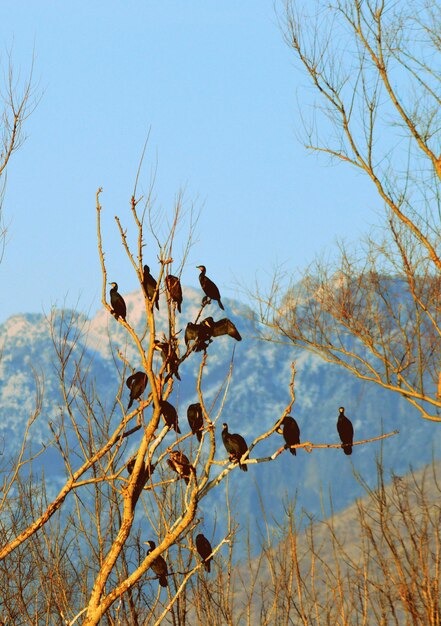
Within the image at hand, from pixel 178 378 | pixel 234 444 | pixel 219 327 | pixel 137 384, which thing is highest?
pixel 219 327

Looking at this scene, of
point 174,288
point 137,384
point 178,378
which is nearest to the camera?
point 178,378

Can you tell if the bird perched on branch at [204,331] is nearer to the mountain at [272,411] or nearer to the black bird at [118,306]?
the black bird at [118,306]

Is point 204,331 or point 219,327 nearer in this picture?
point 204,331

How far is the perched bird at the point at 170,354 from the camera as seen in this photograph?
467cm

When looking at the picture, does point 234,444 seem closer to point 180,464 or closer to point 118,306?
point 180,464

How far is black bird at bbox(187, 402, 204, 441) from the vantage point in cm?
525

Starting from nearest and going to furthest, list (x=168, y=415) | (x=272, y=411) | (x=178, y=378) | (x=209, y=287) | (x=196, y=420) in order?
(x=178, y=378)
(x=168, y=415)
(x=196, y=420)
(x=209, y=287)
(x=272, y=411)

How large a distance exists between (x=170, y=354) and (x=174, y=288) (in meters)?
0.61

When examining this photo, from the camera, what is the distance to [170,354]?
466 centimetres

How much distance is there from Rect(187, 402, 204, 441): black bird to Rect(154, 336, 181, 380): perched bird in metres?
0.48

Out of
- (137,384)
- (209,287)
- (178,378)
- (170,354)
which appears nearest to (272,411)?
(209,287)

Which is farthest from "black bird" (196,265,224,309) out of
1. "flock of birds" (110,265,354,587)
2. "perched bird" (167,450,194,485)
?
"perched bird" (167,450,194,485)

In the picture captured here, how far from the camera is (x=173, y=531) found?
15.9ft

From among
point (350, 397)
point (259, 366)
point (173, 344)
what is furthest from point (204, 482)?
point (259, 366)
